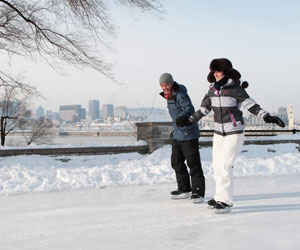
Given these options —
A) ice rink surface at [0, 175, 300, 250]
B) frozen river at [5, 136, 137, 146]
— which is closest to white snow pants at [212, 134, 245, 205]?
ice rink surface at [0, 175, 300, 250]

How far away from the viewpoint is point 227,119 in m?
4.28

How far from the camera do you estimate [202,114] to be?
14.7ft

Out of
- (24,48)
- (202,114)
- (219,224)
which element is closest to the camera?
(219,224)

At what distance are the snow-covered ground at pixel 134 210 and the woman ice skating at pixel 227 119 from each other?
26cm

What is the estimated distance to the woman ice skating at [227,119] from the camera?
422 cm

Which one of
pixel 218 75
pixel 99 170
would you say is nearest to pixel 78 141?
pixel 99 170

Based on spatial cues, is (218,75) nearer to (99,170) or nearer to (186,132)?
(186,132)

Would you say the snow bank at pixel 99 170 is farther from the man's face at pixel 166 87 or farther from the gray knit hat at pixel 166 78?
the gray knit hat at pixel 166 78

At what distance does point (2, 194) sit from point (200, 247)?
395 centimetres

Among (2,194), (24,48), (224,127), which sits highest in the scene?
(24,48)

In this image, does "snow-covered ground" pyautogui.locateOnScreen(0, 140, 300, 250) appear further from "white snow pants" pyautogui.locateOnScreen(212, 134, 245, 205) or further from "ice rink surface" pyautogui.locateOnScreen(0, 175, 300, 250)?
"white snow pants" pyautogui.locateOnScreen(212, 134, 245, 205)

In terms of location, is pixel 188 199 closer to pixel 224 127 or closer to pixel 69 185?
pixel 224 127

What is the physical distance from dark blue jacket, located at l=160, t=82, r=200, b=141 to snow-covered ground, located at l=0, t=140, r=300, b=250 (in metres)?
0.86

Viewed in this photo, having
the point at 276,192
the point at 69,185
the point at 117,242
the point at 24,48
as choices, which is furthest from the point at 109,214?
the point at 24,48
